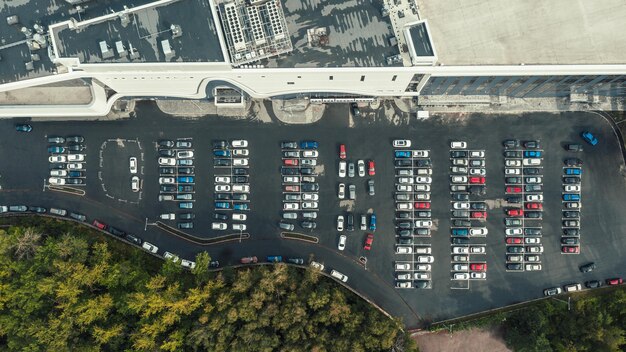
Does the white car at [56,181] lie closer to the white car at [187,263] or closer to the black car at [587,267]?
the white car at [187,263]

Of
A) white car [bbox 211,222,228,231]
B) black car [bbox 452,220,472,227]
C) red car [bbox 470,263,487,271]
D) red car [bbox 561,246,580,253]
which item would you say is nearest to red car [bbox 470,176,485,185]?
black car [bbox 452,220,472,227]

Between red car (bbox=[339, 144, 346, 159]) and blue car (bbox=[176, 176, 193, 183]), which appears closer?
red car (bbox=[339, 144, 346, 159])

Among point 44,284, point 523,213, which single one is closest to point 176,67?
point 44,284

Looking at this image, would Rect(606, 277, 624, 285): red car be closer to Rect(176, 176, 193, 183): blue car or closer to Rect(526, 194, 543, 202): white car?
Rect(526, 194, 543, 202): white car

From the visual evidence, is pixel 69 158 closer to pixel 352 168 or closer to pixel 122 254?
pixel 122 254

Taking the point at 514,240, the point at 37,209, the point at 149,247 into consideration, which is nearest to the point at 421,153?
the point at 514,240

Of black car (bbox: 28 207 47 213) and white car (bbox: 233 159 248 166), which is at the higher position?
→ white car (bbox: 233 159 248 166)

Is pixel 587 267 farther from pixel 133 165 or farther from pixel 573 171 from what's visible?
pixel 133 165
